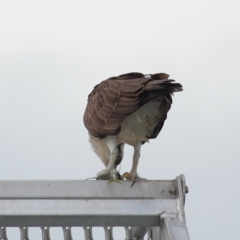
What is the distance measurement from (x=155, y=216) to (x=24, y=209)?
99 cm

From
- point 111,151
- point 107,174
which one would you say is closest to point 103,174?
point 107,174

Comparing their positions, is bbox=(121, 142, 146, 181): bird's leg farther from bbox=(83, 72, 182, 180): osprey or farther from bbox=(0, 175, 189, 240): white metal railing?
bbox=(0, 175, 189, 240): white metal railing

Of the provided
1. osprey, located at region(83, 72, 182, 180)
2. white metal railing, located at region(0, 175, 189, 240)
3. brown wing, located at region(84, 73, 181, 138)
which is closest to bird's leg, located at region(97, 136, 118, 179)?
osprey, located at region(83, 72, 182, 180)

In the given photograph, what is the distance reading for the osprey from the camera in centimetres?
818

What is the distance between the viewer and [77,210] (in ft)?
19.2

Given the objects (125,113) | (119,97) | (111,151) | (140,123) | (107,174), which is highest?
(119,97)

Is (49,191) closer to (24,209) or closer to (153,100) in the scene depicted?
(24,209)

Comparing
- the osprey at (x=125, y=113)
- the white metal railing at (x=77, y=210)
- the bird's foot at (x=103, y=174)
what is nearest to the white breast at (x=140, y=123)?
the osprey at (x=125, y=113)

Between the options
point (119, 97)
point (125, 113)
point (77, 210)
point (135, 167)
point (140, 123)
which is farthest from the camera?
point (140, 123)

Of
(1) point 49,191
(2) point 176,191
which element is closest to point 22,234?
(1) point 49,191

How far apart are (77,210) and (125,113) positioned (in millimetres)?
2583

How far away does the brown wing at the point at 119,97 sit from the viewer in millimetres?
8125

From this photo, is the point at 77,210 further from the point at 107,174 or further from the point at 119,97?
the point at 119,97

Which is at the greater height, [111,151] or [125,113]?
[125,113]
